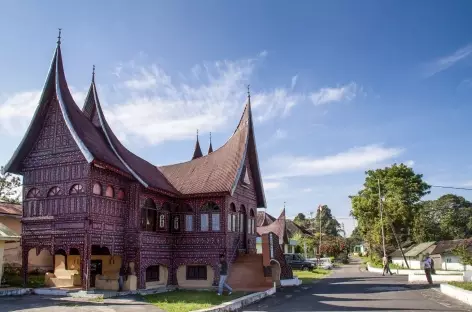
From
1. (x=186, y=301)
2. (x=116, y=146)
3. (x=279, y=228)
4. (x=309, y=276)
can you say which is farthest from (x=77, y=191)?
(x=279, y=228)

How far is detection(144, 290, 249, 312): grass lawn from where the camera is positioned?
45.8ft

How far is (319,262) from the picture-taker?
170ft

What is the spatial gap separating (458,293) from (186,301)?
9928 mm

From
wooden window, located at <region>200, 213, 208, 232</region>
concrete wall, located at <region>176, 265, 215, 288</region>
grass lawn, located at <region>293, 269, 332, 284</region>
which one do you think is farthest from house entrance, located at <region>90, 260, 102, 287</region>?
grass lawn, located at <region>293, 269, 332, 284</region>

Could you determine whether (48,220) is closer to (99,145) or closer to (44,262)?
(99,145)

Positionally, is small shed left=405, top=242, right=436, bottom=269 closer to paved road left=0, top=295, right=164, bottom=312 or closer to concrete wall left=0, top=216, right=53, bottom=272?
concrete wall left=0, top=216, right=53, bottom=272

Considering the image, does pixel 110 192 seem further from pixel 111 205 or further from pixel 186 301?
pixel 186 301

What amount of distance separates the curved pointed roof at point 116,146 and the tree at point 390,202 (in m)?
33.8

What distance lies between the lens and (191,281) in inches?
854

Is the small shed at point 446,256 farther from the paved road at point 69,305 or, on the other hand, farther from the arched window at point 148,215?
the paved road at point 69,305

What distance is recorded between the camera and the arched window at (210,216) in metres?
21.9

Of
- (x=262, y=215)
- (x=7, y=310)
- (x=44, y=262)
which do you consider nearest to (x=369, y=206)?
(x=262, y=215)

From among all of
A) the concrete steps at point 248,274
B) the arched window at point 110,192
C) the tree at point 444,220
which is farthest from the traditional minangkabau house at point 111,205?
the tree at point 444,220

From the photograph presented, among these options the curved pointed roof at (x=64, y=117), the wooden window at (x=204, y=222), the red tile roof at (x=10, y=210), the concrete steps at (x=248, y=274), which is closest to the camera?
the curved pointed roof at (x=64, y=117)
